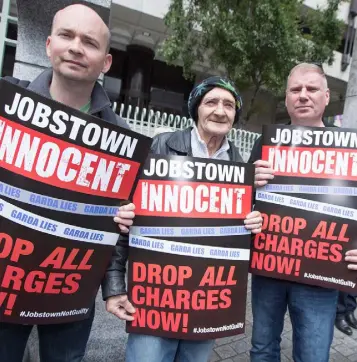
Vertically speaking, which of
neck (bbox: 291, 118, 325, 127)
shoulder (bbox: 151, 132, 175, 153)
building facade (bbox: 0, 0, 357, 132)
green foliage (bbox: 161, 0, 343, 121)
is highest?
building facade (bbox: 0, 0, 357, 132)

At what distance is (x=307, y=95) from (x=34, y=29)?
216 cm

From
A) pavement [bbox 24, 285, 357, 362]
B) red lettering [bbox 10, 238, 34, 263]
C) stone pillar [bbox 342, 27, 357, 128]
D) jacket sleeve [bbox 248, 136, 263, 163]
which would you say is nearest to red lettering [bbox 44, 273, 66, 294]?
red lettering [bbox 10, 238, 34, 263]

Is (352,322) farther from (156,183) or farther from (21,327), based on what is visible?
(21,327)

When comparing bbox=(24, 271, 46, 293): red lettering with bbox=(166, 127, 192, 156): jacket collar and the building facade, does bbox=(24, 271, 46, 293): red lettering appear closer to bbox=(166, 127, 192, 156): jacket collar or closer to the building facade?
bbox=(166, 127, 192, 156): jacket collar

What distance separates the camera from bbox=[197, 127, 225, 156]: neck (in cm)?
179

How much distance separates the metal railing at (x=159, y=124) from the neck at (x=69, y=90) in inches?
172

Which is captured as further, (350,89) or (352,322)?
(350,89)

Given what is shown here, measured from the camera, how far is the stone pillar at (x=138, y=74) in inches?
527

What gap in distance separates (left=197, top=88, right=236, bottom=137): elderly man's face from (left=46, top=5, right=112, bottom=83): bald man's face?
1.96 ft

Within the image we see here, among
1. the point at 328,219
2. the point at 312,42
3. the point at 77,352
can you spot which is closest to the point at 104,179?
the point at 77,352

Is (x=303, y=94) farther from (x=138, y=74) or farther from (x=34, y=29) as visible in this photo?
(x=138, y=74)

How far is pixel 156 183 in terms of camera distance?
60.6 inches

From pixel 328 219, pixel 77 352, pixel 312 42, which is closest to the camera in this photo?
pixel 77 352

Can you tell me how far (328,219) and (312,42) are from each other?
878cm
